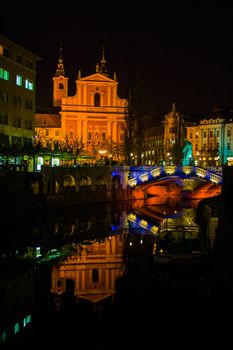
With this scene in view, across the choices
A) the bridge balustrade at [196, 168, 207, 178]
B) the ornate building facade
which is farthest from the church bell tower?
the bridge balustrade at [196, 168, 207, 178]

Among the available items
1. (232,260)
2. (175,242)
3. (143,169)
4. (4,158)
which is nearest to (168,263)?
(175,242)

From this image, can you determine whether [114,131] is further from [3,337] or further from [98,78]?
[3,337]

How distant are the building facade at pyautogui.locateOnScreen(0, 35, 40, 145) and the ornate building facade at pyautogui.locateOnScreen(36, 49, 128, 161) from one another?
2334 centimetres

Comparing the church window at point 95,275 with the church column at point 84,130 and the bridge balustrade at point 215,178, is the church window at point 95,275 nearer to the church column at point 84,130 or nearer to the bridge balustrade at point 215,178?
the bridge balustrade at point 215,178

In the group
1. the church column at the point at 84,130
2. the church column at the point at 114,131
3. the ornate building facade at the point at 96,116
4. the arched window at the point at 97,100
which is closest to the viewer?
the ornate building facade at the point at 96,116

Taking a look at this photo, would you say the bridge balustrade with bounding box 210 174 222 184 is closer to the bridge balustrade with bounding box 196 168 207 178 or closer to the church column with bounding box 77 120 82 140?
the bridge balustrade with bounding box 196 168 207 178

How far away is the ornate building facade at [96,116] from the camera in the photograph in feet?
289

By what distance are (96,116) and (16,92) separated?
30.5 metres

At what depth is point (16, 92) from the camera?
60.2 meters

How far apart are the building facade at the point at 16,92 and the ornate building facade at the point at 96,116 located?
23337 millimetres

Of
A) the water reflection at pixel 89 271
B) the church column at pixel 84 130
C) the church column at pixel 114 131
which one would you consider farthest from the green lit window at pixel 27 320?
the church column at pixel 114 131

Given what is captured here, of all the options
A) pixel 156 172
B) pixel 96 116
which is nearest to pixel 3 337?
pixel 156 172

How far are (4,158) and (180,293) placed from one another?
34.9 meters

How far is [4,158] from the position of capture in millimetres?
54500
